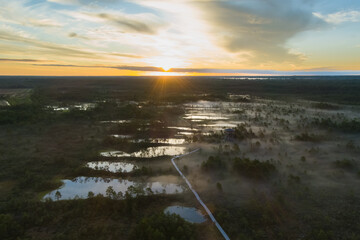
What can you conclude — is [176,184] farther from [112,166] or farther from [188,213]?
[112,166]

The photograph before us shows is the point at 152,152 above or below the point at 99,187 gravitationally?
above

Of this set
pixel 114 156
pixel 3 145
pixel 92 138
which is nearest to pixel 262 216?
pixel 114 156

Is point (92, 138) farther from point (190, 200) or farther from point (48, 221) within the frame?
point (190, 200)

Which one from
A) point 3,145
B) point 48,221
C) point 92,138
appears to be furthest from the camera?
point 92,138

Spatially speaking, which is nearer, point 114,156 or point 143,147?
point 114,156

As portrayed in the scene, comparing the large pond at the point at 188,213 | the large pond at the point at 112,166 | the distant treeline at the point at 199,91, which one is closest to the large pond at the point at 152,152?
the large pond at the point at 112,166

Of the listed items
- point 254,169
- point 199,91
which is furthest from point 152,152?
point 199,91

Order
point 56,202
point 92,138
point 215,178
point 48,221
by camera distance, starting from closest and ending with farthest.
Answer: point 48,221 < point 56,202 < point 215,178 < point 92,138
